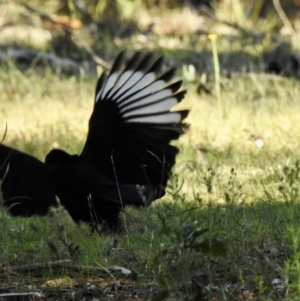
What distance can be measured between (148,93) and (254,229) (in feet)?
3.98

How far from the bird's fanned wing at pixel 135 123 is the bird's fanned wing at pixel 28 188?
0.25m

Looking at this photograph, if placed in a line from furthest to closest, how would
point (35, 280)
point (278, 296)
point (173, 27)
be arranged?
point (173, 27)
point (35, 280)
point (278, 296)

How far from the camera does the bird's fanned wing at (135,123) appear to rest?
496cm

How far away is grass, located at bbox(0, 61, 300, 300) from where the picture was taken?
3.03m

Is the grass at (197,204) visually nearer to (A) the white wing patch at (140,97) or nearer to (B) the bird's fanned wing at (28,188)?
(B) the bird's fanned wing at (28,188)

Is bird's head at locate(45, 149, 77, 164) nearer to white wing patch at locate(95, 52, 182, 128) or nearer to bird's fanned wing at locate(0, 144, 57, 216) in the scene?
bird's fanned wing at locate(0, 144, 57, 216)

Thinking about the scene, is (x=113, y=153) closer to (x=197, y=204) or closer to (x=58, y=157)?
(x=58, y=157)

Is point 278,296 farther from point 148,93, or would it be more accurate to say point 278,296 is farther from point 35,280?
point 148,93

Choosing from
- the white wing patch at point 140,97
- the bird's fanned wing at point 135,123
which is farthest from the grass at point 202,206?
the white wing patch at point 140,97

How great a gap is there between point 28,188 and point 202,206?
1.00 meters

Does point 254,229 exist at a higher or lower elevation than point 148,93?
lower

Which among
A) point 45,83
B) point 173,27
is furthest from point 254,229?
point 173,27

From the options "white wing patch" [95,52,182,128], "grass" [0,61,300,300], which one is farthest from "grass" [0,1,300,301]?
"white wing patch" [95,52,182,128]

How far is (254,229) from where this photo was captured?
418 centimetres
